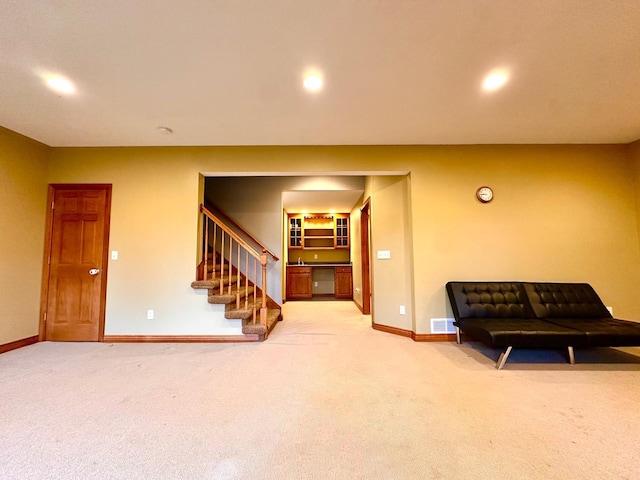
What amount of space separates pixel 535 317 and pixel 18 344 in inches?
238

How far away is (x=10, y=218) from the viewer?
3.08m

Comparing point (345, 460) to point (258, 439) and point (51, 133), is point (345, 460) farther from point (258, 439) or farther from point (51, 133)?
point (51, 133)

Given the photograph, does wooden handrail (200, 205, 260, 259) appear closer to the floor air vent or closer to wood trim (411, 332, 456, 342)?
wood trim (411, 332, 456, 342)

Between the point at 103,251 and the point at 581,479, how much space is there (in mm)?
4731

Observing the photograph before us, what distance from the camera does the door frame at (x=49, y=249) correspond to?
132 inches

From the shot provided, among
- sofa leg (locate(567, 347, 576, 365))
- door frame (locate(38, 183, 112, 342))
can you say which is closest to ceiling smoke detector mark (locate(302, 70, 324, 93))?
door frame (locate(38, 183, 112, 342))

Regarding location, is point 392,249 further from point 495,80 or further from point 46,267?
point 46,267

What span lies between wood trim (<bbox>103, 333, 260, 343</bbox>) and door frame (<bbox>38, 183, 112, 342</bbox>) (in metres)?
0.22

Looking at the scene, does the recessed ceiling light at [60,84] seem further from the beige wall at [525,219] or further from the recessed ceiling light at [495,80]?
the beige wall at [525,219]

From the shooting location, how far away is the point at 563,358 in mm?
2738

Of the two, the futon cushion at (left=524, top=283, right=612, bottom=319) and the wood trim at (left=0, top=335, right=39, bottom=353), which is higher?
the futon cushion at (left=524, top=283, right=612, bottom=319)

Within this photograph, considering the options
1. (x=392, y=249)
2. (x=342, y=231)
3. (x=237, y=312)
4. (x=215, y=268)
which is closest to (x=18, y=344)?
(x=215, y=268)

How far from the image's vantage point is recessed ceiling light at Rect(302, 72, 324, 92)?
2164 millimetres

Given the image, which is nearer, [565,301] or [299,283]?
[565,301]
